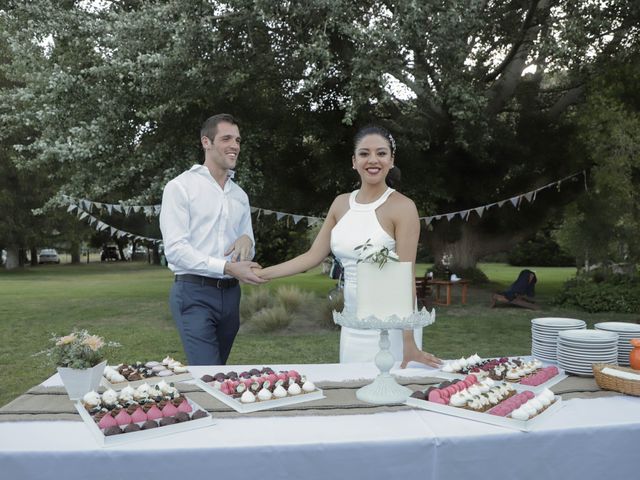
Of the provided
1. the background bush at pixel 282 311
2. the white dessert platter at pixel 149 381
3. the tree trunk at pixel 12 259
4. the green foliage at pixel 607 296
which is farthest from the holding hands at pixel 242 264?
the tree trunk at pixel 12 259

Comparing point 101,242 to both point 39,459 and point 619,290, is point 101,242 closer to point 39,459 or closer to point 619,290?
point 619,290

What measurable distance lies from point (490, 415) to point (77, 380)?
62.5 inches

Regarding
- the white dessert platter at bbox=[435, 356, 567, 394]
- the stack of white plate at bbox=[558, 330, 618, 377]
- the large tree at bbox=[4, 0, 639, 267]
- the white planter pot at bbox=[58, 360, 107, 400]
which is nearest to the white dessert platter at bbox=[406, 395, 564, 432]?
the white dessert platter at bbox=[435, 356, 567, 394]

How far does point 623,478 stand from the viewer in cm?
207

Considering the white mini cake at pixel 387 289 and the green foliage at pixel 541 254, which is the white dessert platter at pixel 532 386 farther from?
the green foliage at pixel 541 254

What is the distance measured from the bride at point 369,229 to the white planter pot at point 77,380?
122cm

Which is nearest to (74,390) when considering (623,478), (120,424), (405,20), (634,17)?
(120,424)

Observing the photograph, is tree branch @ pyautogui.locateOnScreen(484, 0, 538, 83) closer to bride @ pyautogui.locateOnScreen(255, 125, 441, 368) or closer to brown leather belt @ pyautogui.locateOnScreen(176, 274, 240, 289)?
bride @ pyautogui.locateOnScreen(255, 125, 441, 368)

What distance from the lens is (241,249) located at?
3.54m

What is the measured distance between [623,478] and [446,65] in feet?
28.0

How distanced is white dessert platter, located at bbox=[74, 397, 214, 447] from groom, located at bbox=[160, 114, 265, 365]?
1.35m

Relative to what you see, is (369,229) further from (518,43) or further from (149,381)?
(518,43)

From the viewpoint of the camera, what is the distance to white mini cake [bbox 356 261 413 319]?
2.13 m

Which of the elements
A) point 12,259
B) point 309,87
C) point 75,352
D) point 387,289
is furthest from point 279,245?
point 387,289
